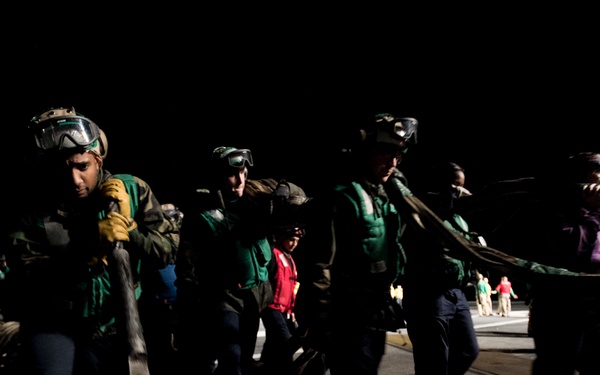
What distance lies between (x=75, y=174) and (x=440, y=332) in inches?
115

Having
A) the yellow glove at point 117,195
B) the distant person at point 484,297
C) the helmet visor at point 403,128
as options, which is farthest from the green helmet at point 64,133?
the distant person at point 484,297

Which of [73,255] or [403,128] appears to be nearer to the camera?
[73,255]

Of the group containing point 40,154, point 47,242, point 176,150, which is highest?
point 40,154

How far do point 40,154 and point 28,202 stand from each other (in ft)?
0.88

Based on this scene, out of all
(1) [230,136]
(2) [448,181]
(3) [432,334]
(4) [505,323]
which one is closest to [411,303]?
(3) [432,334]

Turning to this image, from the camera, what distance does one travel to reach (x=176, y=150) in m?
22.2

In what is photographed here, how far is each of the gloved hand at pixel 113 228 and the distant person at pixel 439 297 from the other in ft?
7.59

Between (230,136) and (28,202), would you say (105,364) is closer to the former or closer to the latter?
(28,202)

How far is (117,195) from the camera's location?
9.46 ft

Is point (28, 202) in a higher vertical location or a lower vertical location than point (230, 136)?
higher

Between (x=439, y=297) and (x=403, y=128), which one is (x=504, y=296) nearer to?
(x=439, y=297)

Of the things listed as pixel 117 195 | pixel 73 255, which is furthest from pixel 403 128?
pixel 73 255

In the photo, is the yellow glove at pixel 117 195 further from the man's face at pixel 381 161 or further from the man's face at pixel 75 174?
the man's face at pixel 381 161

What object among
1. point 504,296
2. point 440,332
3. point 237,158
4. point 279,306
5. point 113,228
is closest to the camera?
point 113,228
